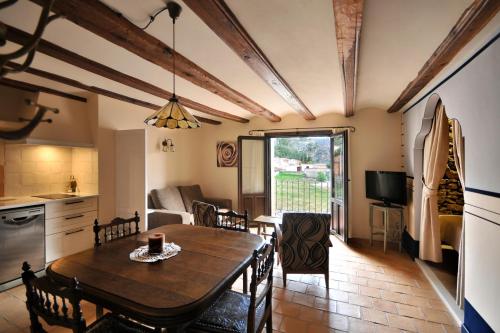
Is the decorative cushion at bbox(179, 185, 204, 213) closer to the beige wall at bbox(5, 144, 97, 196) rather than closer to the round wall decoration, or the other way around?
the round wall decoration

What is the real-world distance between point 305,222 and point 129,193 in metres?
2.47

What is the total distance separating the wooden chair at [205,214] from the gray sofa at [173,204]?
765mm

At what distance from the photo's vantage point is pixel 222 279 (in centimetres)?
139

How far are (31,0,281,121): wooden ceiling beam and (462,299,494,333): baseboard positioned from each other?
117 inches

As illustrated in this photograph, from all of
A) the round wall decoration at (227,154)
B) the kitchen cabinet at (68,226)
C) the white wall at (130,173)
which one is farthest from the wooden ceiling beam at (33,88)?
the round wall decoration at (227,154)

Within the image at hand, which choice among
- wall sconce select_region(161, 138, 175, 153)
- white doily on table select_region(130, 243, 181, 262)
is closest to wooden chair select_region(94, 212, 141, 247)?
white doily on table select_region(130, 243, 181, 262)

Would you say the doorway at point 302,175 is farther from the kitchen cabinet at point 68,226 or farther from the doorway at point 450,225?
the kitchen cabinet at point 68,226

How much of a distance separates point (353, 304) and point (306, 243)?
71 centimetres

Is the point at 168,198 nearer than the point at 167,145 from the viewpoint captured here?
Yes

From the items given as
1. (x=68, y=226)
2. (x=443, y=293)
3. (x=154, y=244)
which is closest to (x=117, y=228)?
(x=154, y=244)

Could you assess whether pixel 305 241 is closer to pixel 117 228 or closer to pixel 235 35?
pixel 117 228

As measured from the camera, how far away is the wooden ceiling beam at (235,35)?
1.43m

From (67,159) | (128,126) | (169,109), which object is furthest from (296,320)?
(67,159)

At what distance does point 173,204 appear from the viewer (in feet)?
14.5
